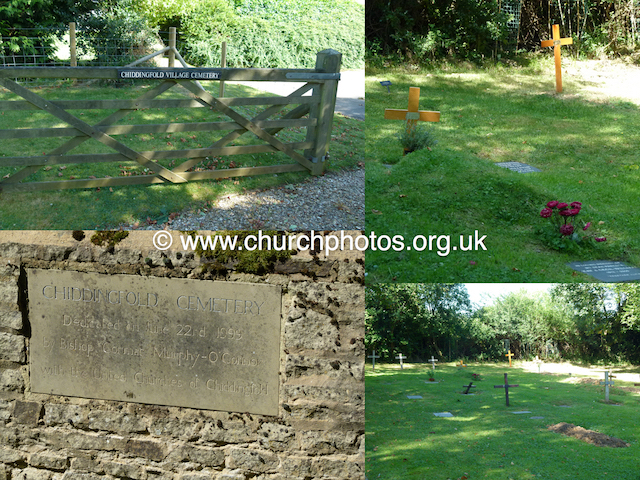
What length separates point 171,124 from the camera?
671cm


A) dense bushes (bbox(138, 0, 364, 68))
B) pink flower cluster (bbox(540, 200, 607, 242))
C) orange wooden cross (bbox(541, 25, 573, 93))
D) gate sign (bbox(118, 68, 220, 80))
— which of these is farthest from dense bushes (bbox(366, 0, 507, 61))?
pink flower cluster (bbox(540, 200, 607, 242))

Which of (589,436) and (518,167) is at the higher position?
(518,167)

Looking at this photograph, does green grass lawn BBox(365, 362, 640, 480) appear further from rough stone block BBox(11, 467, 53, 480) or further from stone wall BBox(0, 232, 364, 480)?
rough stone block BBox(11, 467, 53, 480)

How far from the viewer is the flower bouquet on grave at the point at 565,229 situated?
6.10 metres

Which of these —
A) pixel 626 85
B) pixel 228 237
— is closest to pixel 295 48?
pixel 626 85

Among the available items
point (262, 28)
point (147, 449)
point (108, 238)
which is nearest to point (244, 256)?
point (108, 238)

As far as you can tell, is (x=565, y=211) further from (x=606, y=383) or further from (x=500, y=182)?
(x=606, y=383)

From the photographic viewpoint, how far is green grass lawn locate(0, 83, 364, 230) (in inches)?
253

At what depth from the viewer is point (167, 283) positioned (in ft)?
11.1

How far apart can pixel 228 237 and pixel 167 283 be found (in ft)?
1.50

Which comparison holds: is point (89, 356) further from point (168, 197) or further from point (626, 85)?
point (626, 85)

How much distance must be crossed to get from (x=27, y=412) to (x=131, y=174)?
165 inches

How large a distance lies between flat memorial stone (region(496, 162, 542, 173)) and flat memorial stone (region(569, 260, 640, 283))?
2.46 m

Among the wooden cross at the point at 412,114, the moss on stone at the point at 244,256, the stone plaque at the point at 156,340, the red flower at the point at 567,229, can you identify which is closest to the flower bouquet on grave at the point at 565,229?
the red flower at the point at 567,229
